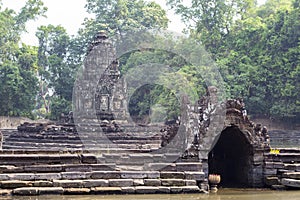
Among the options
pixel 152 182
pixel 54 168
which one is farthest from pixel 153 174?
pixel 54 168

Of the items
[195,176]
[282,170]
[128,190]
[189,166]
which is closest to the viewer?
[128,190]

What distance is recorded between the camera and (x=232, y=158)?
19.0 metres

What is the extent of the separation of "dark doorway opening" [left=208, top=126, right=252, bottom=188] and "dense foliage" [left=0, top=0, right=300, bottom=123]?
22801 millimetres

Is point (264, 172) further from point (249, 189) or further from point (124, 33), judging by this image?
point (124, 33)

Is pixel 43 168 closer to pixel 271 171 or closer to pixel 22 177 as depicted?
pixel 22 177

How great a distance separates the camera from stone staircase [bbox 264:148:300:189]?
Result: 16.1m

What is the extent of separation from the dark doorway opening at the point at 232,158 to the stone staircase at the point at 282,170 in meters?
0.73

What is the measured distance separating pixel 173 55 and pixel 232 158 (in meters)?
31.0

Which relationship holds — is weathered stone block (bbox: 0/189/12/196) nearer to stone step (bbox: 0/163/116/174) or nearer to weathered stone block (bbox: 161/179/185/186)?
stone step (bbox: 0/163/116/174)

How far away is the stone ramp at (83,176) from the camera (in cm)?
A: 1407

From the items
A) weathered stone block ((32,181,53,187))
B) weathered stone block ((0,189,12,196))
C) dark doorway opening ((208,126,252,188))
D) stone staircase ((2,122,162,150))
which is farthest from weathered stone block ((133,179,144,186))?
stone staircase ((2,122,162,150))

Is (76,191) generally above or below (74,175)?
below

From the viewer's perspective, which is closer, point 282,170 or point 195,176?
point 195,176

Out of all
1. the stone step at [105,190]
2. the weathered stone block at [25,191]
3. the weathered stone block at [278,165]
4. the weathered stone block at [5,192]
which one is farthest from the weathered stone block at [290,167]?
the weathered stone block at [5,192]
